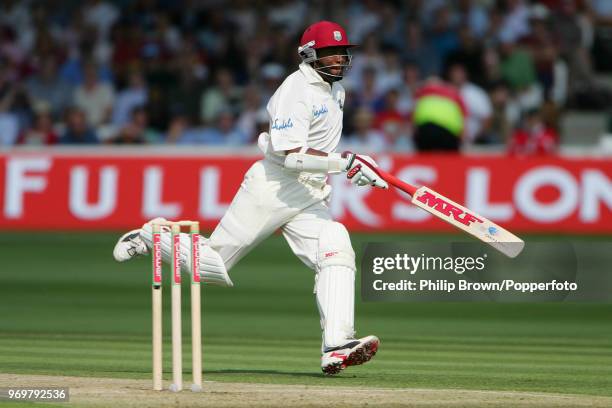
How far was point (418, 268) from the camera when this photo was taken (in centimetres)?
712

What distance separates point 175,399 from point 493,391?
1563 mm

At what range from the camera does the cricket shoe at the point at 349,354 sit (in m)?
7.04

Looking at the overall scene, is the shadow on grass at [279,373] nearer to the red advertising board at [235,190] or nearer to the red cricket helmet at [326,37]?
the red cricket helmet at [326,37]

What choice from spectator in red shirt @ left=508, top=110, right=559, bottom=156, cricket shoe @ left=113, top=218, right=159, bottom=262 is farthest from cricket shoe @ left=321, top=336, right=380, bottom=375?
spectator in red shirt @ left=508, top=110, right=559, bottom=156

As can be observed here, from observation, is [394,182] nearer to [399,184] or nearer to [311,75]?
[399,184]

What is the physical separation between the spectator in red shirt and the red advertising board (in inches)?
17.0

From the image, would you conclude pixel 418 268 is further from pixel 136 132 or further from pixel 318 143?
pixel 136 132

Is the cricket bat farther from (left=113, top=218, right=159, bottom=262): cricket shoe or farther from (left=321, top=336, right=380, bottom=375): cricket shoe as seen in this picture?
(left=113, top=218, right=159, bottom=262): cricket shoe

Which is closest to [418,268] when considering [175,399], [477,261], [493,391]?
[477,261]

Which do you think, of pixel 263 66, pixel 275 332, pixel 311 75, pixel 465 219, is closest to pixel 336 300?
pixel 465 219

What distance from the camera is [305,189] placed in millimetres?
7637

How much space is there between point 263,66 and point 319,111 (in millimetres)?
10953

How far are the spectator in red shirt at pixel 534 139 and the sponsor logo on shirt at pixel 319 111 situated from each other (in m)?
8.67

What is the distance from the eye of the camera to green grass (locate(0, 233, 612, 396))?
24.7 ft
